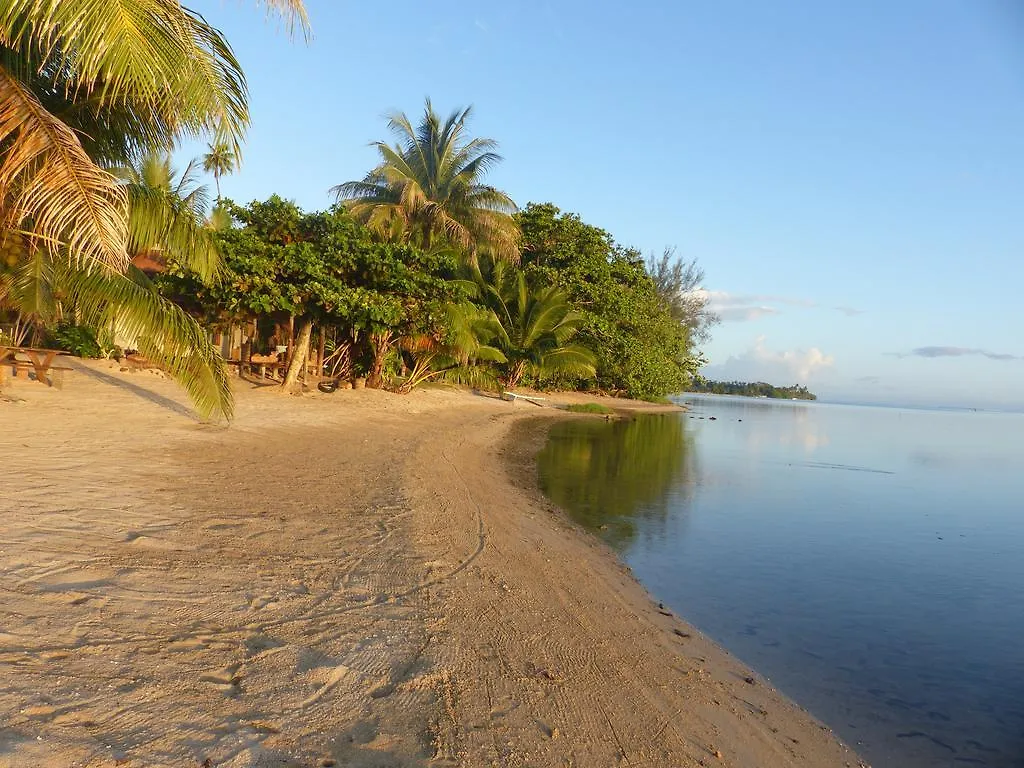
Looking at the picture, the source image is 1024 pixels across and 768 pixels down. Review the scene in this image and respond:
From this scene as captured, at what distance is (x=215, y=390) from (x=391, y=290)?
902cm

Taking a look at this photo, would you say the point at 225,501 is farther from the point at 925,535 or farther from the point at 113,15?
the point at 925,535

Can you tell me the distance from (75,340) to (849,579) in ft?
57.1

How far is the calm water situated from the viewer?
4.39 meters

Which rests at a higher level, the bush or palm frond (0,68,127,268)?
palm frond (0,68,127,268)

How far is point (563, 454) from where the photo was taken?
15242 millimetres

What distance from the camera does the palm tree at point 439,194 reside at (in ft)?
74.1

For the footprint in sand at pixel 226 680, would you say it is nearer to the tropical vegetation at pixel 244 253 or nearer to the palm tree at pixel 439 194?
the tropical vegetation at pixel 244 253

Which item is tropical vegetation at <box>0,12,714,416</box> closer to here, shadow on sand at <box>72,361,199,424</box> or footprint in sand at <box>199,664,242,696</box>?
shadow on sand at <box>72,361,199,424</box>

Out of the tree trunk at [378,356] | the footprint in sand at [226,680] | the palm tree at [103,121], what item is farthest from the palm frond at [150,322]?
the tree trunk at [378,356]

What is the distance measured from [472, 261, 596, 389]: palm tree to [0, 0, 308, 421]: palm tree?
2066cm

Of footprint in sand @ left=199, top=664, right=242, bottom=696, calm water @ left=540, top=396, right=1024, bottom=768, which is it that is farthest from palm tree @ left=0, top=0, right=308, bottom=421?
calm water @ left=540, top=396, right=1024, bottom=768

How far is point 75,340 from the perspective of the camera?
52.5ft

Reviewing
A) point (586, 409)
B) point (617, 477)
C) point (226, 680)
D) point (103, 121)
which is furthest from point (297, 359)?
point (586, 409)

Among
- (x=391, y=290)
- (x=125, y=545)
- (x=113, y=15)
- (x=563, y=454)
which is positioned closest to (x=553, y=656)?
(x=125, y=545)
